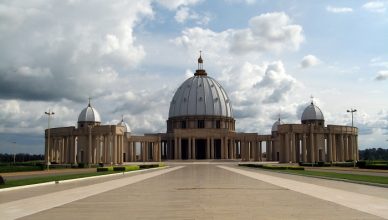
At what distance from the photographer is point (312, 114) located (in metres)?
101

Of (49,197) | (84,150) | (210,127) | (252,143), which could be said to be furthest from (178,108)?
(49,197)

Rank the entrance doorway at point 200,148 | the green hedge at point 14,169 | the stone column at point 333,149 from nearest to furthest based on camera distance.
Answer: the green hedge at point 14,169 → the stone column at point 333,149 → the entrance doorway at point 200,148

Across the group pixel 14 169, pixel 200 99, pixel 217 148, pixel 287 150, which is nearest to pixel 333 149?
pixel 287 150

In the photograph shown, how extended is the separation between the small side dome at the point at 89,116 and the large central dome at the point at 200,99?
21904 millimetres

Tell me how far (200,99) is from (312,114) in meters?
27.0

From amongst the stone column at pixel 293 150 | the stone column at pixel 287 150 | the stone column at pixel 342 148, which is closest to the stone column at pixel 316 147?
the stone column at pixel 342 148

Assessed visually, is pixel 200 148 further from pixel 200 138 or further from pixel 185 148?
pixel 200 138

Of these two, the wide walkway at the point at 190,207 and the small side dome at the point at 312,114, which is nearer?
the wide walkway at the point at 190,207

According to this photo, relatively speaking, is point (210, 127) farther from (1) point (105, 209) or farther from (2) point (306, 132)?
(1) point (105, 209)

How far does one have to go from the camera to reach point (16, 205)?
561 inches

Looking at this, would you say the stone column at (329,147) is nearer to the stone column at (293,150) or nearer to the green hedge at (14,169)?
the stone column at (293,150)

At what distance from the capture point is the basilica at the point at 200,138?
8625cm

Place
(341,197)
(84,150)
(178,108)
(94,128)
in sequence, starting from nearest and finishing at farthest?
1. (341,197)
2. (94,128)
3. (84,150)
4. (178,108)

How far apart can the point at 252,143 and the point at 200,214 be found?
316 ft
